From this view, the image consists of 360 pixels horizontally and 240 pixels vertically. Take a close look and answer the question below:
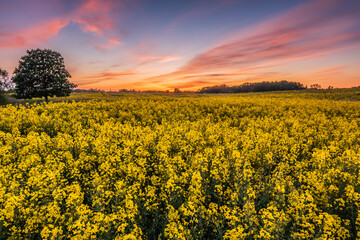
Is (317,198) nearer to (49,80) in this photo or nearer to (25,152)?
(25,152)

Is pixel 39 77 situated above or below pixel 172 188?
above

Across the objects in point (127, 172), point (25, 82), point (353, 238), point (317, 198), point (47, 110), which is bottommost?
point (353, 238)

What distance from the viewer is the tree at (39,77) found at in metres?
34.8

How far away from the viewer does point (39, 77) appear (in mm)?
35375

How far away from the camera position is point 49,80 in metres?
36.5

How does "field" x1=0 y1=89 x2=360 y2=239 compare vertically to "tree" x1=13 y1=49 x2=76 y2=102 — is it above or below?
below

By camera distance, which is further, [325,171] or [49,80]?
[49,80]

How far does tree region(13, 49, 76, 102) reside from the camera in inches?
1369

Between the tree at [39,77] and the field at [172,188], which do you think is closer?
the field at [172,188]

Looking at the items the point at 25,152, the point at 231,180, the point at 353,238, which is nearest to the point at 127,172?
the point at 231,180

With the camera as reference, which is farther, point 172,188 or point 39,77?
point 39,77

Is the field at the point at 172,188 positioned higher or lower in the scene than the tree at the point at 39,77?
lower

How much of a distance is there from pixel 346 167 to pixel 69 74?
47.0m

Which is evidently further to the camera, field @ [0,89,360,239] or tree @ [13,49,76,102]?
tree @ [13,49,76,102]
